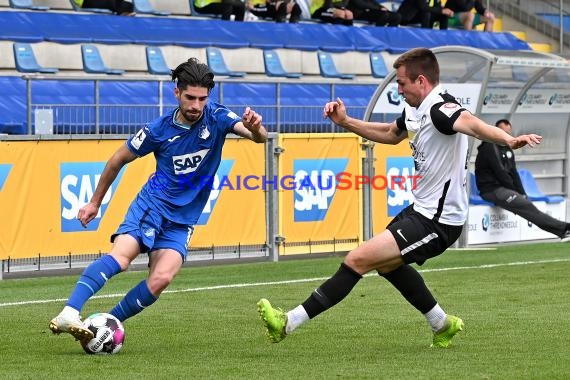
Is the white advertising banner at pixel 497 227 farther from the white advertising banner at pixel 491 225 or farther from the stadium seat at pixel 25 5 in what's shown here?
the stadium seat at pixel 25 5

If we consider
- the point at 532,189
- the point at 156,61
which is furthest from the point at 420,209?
the point at 156,61

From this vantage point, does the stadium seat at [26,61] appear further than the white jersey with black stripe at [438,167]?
Yes

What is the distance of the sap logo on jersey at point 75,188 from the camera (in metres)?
15.2

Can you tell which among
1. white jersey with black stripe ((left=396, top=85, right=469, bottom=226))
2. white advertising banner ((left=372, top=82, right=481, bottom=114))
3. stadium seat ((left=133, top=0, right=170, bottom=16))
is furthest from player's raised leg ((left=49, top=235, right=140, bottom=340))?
stadium seat ((left=133, top=0, right=170, bottom=16))

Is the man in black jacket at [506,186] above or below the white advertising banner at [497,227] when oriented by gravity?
above

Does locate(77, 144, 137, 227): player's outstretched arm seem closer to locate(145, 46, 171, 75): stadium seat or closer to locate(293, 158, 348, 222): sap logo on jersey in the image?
locate(293, 158, 348, 222): sap logo on jersey

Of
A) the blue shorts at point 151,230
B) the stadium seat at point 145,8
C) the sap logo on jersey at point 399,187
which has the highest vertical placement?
the stadium seat at point 145,8

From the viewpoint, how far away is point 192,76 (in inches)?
338

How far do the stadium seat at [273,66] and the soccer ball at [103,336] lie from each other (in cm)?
1548

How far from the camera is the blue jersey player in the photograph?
8.68 metres

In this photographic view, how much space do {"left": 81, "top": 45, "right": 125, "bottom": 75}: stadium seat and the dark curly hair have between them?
41.7 ft

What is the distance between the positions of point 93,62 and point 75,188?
21.1 feet

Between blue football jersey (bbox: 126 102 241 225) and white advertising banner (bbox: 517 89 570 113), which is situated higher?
blue football jersey (bbox: 126 102 241 225)

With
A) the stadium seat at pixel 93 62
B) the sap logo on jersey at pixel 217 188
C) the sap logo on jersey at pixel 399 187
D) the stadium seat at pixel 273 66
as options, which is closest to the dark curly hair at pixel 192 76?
the sap logo on jersey at pixel 217 188
